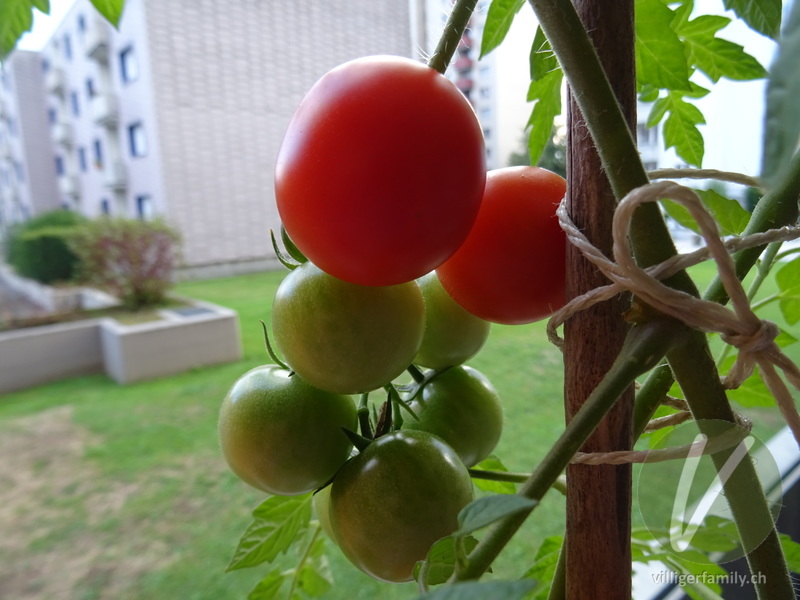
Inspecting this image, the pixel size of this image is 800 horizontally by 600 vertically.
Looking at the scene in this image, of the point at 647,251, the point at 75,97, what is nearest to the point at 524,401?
the point at 647,251

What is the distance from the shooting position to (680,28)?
323 millimetres

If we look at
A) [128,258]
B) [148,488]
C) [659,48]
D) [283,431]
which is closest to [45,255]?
Answer: [128,258]

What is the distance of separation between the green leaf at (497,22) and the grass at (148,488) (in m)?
0.93

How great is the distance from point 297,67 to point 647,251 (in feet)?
19.3

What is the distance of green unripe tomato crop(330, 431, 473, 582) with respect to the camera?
9.5 inches

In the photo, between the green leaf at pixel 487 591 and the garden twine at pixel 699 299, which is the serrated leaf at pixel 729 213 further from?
the green leaf at pixel 487 591

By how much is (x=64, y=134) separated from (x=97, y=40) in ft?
7.71

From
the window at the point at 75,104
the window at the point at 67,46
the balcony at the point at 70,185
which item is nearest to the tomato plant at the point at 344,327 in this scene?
the window at the point at 67,46

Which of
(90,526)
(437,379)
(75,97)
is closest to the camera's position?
(437,379)

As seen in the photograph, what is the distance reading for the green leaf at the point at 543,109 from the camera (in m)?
Result: 0.32

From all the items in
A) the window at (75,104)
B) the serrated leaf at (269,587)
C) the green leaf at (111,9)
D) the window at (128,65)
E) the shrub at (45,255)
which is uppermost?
the window at (128,65)

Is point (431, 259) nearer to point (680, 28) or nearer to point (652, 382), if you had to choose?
point (652, 382)

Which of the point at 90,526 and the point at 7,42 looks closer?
the point at 7,42

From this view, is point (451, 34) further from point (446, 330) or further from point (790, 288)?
point (790, 288)
